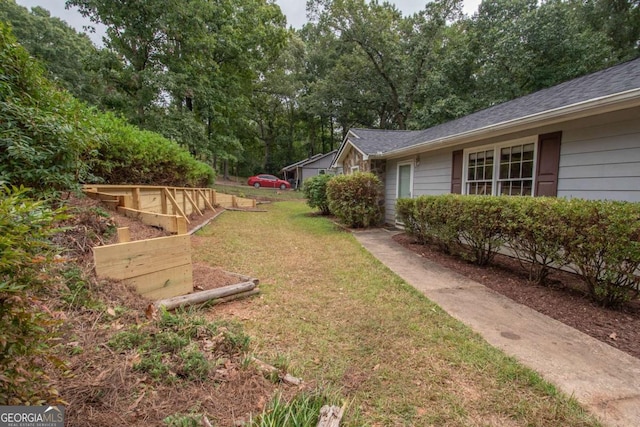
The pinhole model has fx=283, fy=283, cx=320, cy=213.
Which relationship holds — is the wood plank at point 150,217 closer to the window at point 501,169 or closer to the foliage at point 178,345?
the foliage at point 178,345

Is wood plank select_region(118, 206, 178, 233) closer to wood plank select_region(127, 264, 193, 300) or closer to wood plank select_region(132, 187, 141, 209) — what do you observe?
wood plank select_region(132, 187, 141, 209)

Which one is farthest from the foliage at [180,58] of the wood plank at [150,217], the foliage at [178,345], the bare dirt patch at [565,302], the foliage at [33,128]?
the bare dirt patch at [565,302]

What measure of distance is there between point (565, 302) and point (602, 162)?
215 cm

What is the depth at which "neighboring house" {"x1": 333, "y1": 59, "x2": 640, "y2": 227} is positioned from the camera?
12.2ft

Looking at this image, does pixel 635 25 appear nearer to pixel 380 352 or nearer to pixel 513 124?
pixel 513 124

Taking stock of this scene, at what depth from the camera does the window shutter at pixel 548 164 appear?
4.55 metres

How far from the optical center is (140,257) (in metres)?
2.89

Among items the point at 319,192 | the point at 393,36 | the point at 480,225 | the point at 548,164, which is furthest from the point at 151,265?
the point at 393,36

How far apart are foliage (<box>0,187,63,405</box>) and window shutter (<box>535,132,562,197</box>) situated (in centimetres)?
602

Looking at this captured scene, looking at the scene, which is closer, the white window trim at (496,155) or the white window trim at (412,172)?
the white window trim at (496,155)

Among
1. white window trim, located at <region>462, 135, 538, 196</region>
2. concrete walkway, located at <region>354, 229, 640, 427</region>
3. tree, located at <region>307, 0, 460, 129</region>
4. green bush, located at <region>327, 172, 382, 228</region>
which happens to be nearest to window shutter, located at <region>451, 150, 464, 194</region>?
white window trim, located at <region>462, 135, 538, 196</region>

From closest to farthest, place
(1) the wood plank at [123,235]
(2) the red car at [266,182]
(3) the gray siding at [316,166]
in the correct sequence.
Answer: (1) the wood plank at [123,235] < (2) the red car at [266,182] < (3) the gray siding at [316,166]

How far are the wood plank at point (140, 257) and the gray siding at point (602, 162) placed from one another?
5610 mm

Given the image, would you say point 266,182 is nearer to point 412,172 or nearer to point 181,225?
point 412,172
